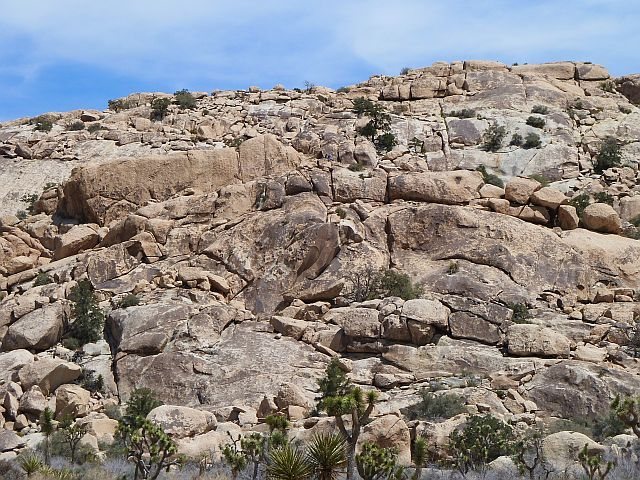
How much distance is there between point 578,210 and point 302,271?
12907 millimetres

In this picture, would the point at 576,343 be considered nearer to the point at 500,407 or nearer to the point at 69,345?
the point at 500,407

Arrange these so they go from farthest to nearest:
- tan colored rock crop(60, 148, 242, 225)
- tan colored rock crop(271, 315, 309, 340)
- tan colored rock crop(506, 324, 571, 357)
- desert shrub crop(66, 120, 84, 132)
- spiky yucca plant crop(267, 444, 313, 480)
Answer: desert shrub crop(66, 120, 84, 132) < tan colored rock crop(60, 148, 242, 225) < tan colored rock crop(271, 315, 309, 340) < tan colored rock crop(506, 324, 571, 357) < spiky yucca plant crop(267, 444, 313, 480)

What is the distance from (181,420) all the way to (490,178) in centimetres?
2385

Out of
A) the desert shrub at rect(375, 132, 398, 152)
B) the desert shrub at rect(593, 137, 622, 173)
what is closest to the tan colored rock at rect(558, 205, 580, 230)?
the desert shrub at rect(593, 137, 622, 173)

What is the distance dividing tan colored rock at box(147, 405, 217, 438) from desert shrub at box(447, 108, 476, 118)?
99.9 ft

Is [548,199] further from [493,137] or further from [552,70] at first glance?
[552,70]

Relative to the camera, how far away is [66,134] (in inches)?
2000

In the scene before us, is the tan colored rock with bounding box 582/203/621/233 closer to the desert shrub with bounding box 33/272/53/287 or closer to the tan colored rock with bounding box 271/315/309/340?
the tan colored rock with bounding box 271/315/309/340

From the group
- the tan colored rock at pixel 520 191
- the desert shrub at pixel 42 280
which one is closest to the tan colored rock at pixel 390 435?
the tan colored rock at pixel 520 191

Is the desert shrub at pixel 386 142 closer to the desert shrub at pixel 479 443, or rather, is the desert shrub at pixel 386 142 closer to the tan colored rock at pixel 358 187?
the tan colored rock at pixel 358 187

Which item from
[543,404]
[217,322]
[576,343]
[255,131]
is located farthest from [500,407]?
[255,131]

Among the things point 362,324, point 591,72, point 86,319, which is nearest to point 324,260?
point 362,324

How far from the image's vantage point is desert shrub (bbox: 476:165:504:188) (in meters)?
42.3

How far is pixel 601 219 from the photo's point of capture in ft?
121
